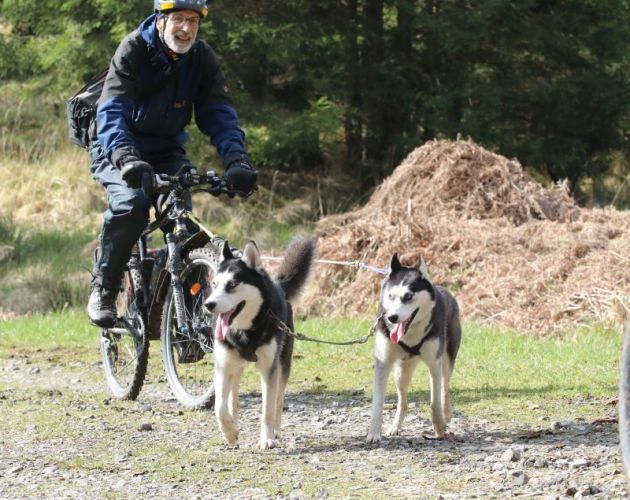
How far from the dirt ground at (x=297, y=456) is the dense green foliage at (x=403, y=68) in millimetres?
9308

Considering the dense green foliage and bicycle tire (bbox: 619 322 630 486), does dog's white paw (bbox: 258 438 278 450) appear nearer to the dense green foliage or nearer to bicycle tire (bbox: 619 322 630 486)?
bicycle tire (bbox: 619 322 630 486)

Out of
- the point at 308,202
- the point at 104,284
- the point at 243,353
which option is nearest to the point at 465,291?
the point at 104,284

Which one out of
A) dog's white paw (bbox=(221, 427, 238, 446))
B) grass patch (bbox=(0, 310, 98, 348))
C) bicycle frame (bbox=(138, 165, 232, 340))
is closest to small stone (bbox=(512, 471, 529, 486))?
dog's white paw (bbox=(221, 427, 238, 446))

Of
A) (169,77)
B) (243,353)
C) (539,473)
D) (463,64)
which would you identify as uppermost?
(463,64)

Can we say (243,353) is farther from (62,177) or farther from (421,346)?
(62,177)

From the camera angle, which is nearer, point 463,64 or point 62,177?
point 463,64

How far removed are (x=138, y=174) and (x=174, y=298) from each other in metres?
0.86

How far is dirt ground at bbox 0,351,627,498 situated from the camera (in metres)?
4.80

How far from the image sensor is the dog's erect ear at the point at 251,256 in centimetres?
562

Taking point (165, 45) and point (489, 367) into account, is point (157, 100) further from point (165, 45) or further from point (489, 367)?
point (489, 367)

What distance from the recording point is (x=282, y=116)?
52.6ft

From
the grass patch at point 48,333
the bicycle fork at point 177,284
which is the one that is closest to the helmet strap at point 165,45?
the bicycle fork at point 177,284

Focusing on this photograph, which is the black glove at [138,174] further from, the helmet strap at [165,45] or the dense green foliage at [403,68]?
the dense green foliage at [403,68]

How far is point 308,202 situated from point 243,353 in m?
11.9
